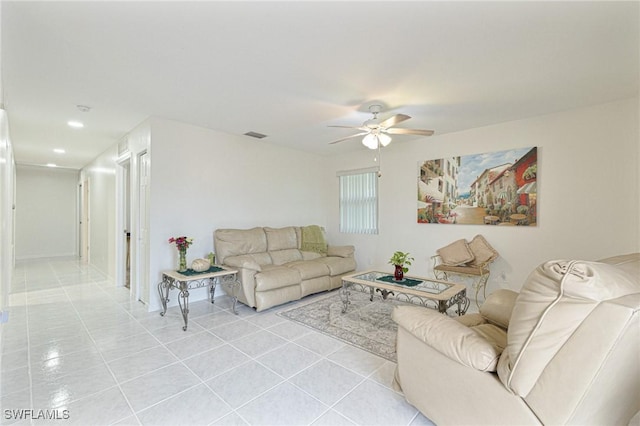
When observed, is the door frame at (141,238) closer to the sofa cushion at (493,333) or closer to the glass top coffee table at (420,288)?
the glass top coffee table at (420,288)

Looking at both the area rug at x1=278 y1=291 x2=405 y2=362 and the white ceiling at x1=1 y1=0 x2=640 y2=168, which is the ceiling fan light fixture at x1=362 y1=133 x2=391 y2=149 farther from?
the area rug at x1=278 y1=291 x2=405 y2=362

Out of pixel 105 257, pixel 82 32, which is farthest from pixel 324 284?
pixel 105 257

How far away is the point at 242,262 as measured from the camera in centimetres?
365

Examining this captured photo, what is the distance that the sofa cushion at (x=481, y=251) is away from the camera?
3.90 m

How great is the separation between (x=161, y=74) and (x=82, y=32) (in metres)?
0.62

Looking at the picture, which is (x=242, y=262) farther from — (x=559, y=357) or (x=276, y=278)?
(x=559, y=357)

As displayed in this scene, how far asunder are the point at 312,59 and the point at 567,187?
3416mm

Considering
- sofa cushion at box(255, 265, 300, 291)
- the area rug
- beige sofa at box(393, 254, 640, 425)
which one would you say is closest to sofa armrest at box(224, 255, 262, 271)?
sofa cushion at box(255, 265, 300, 291)

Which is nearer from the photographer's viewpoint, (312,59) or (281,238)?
(312,59)

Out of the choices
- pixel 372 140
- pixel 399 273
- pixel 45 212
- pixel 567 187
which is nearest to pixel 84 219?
Result: pixel 45 212

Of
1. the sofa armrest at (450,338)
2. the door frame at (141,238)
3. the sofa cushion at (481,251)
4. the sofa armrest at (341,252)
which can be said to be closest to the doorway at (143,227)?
the door frame at (141,238)

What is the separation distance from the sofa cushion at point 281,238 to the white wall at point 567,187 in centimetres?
214

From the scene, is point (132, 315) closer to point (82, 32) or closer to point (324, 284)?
point (324, 284)

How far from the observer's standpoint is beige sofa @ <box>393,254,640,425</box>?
1.07 meters
